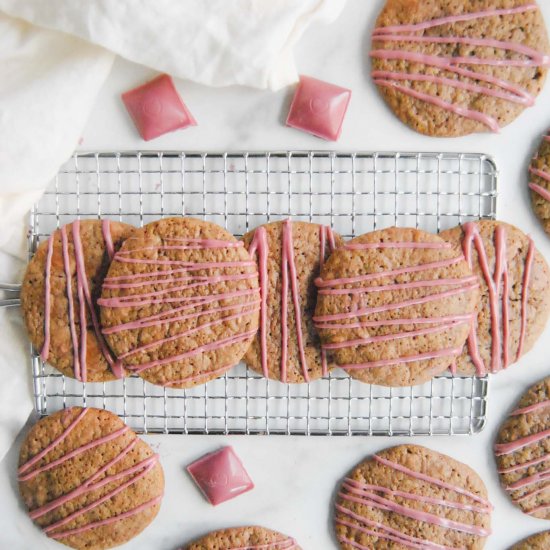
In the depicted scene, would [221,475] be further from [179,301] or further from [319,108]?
[319,108]

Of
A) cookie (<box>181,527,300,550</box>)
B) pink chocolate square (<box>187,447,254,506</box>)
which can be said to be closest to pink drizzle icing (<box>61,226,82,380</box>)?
pink chocolate square (<box>187,447,254,506</box>)

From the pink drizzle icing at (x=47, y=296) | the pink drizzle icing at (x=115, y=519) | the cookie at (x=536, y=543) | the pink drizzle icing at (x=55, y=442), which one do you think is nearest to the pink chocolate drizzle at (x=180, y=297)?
the pink drizzle icing at (x=47, y=296)

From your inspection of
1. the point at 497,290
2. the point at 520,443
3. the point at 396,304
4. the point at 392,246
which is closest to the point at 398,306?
the point at 396,304

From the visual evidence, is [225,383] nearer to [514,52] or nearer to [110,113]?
[110,113]

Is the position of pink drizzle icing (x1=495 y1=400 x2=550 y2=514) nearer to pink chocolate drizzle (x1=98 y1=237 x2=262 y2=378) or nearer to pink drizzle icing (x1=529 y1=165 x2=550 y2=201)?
pink drizzle icing (x1=529 y1=165 x2=550 y2=201)

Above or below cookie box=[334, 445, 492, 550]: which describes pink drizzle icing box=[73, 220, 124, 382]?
above

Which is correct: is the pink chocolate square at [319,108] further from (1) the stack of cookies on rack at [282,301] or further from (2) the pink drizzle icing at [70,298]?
(2) the pink drizzle icing at [70,298]
